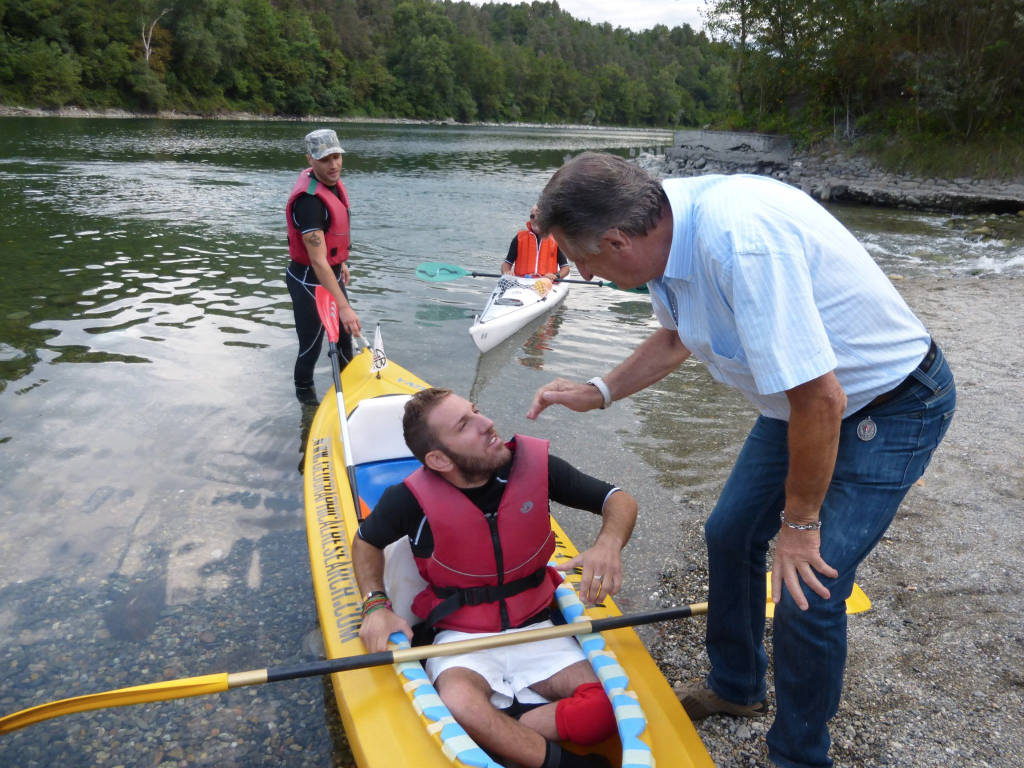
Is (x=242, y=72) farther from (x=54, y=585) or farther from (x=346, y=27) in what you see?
(x=54, y=585)

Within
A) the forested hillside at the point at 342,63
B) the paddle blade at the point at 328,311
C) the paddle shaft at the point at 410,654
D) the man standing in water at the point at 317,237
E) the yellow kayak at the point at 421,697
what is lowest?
the yellow kayak at the point at 421,697

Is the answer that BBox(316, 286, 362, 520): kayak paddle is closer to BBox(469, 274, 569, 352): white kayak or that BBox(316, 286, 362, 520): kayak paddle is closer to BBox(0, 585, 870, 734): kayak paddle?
BBox(0, 585, 870, 734): kayak paddle

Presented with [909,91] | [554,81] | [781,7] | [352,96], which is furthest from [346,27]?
[909,91]

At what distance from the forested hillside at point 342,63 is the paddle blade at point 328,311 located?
3277 cm

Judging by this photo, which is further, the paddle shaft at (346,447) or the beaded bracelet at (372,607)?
the paddle shaft at (346,447)

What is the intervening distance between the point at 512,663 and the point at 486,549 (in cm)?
37

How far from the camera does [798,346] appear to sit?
5.00 ft

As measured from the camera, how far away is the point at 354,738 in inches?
89.4

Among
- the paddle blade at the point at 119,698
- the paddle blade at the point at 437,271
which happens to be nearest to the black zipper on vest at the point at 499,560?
the paddle blade at the point at 119,698

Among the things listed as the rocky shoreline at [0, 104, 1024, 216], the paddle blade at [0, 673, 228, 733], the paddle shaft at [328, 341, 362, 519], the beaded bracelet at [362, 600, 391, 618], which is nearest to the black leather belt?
the beaded bracelet at [362, 600, 391, 618]

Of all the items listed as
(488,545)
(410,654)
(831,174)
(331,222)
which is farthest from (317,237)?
(831,174)

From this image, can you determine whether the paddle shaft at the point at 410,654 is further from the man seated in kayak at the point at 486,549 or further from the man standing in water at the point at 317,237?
the man standing in water at the point at 317,237

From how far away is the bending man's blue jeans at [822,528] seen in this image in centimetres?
184

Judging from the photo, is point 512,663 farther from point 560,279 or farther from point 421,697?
point 560,279
